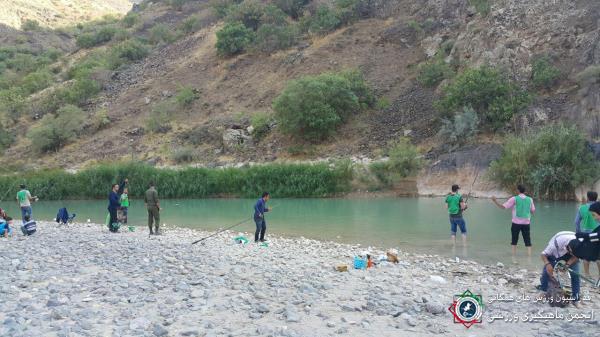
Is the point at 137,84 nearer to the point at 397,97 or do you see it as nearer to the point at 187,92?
the point at 187,92

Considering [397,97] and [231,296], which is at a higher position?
[397,97]

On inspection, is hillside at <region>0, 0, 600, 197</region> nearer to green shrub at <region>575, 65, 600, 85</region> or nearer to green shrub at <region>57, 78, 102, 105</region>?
green shrub at <region>575, 65, 600, 85</region>

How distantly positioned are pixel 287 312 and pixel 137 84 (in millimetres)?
61257

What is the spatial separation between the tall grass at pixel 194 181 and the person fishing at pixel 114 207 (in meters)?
20.9

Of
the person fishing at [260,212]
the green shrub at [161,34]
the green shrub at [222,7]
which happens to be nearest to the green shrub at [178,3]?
the green shrub at [161,34]

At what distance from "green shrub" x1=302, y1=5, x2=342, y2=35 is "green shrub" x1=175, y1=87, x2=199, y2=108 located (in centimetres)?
1631

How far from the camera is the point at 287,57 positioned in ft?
193

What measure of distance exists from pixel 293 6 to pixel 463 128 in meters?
37.0

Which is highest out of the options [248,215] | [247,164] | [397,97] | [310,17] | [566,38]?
[310,17]

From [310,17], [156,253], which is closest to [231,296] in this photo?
[156,253]

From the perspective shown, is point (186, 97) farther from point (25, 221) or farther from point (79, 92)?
point (25, 221)

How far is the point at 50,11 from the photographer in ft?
383

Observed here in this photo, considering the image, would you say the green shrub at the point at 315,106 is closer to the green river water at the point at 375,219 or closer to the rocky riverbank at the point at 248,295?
the green river water at the point at 375,219

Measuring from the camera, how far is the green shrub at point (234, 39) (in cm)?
6234
